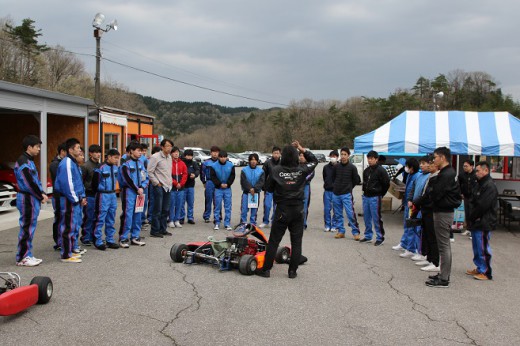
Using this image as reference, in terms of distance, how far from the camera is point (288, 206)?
675 centimetres

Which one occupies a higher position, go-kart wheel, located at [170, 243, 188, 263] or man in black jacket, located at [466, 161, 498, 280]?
man in black jacket, located at [466, 161, 498, 280]

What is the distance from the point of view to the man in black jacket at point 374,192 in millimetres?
9656

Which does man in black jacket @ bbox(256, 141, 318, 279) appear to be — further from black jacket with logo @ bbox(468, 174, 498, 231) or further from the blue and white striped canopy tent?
the blue and white striped canopy tent

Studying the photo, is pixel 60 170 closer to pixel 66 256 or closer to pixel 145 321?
pixel 66 256

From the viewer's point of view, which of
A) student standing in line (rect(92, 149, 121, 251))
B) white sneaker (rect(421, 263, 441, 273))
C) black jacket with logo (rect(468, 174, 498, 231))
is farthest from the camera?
student standing in line (rect(92, 149, 121, 251))

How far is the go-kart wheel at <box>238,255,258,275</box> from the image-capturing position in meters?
6.79

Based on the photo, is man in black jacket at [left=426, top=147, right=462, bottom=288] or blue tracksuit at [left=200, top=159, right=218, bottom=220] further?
blue tracksuit at [left=200, top=159, right=218, bottom=220]

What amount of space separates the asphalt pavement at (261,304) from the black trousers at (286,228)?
0.32 metres

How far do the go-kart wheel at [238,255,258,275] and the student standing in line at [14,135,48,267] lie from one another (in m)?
3.15

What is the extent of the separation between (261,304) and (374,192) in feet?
16.2

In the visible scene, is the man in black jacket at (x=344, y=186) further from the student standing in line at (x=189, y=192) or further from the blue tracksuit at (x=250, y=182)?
the student standing in line at (x=189, y=192)

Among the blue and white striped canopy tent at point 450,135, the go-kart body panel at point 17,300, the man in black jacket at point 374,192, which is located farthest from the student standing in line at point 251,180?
the go-kart body panel at point 17,300

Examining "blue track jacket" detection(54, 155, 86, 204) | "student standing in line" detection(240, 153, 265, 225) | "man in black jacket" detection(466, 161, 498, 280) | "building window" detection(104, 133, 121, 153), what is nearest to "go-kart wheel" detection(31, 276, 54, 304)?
"blue track jacket" detection(54, 155, 86, 204)

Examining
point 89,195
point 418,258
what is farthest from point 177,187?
point 418,258
